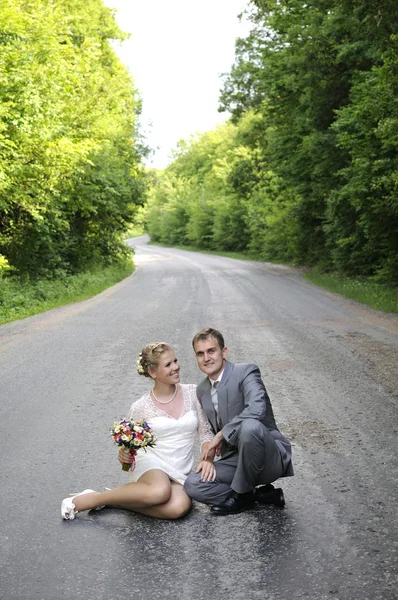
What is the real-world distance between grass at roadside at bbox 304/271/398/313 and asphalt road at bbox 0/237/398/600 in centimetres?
565

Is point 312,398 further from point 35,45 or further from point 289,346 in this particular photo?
point 35,45

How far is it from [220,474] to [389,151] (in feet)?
54.7

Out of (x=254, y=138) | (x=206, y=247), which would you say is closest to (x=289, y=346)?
(x=254, y=138)

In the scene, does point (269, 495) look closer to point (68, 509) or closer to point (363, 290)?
point (68, 509)

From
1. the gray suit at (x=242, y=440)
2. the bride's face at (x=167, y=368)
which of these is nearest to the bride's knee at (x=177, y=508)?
the gray suit at (x=242, y=440)

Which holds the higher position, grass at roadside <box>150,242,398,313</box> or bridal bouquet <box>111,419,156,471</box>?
bridal bouquet <box>111,419,156,471</box>

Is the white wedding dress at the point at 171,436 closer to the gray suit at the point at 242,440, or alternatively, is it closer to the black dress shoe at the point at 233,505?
the gray suit at the point at 242,440

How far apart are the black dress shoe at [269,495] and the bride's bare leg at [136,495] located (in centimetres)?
64

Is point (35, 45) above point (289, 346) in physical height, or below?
above

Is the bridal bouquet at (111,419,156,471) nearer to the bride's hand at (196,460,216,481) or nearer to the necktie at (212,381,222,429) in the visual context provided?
the bride's hand at (196,460,216,481)

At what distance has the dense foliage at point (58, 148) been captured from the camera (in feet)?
61.5

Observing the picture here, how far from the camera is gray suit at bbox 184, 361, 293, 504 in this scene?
5.32 meters

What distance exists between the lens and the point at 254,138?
45688mm

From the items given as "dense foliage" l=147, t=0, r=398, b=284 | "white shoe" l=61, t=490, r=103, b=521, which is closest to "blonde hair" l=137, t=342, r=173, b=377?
"white shoe" l=61, t=490, r=103, b=521
